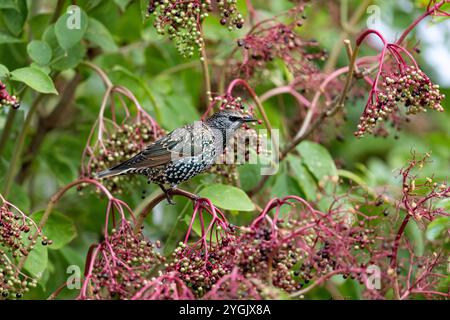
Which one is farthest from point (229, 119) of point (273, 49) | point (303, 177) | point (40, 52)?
point (40, 52)

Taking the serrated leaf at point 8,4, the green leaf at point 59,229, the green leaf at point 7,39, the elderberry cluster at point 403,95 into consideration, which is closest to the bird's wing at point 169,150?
the green leaf at point 59,229

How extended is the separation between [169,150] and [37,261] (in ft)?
4.38

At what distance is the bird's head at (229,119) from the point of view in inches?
213

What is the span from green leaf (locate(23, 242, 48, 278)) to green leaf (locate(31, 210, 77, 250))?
0.23 metres

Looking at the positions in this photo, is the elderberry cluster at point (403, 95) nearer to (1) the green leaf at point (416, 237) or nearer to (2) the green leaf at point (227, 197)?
(2) the green leaf at point (227, 197)

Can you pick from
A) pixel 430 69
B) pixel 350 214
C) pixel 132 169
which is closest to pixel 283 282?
pixel 350 214

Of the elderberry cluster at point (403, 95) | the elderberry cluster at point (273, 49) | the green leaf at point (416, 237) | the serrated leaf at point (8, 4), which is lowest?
the green leaf at point (416, 237)

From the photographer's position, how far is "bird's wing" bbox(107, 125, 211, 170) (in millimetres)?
5230

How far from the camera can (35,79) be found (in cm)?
473

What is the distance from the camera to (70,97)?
6.45 m

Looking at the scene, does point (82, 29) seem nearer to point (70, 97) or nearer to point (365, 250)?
point (70, 97)

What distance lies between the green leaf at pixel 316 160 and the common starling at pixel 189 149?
22.7 inches

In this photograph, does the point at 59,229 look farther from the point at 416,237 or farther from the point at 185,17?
the point at 416,237
